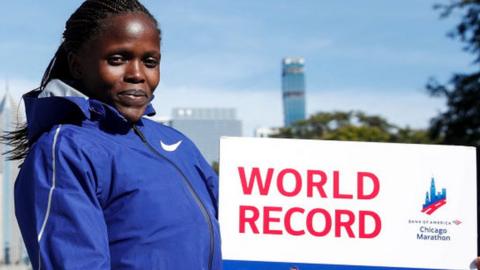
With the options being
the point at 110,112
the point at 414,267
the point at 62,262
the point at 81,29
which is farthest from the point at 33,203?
the point at 414,267

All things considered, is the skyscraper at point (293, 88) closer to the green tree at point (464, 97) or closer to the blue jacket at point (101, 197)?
the green tree at point (464, 97)

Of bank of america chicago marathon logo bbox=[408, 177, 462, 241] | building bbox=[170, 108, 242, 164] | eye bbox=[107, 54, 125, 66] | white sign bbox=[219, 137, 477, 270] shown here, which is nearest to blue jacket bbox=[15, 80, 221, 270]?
eye bbox=[107, 54, 125, 66]

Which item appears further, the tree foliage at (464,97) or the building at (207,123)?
the building at (207,123)

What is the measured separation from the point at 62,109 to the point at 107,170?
7.4 inches

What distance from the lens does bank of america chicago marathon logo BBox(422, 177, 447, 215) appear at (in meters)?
3.72

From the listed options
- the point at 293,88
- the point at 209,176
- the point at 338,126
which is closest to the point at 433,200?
the point at 209,176

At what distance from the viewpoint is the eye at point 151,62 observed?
2373mm

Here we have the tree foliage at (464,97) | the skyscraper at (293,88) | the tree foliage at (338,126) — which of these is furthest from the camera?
the skyscraper at (293,88)

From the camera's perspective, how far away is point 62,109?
2.27 m

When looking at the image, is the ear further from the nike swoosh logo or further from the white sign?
the white sign

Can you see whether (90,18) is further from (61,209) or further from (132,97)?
(61,209)

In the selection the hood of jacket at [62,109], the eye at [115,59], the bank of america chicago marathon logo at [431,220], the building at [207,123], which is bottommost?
the bank of america chicago marathon logo at [431,220]

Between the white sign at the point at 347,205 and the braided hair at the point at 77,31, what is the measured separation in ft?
3.63

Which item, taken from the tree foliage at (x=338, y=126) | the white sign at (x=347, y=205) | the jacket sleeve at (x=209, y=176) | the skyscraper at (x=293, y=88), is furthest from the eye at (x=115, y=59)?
the skyscraper at (x=293, y=88)
